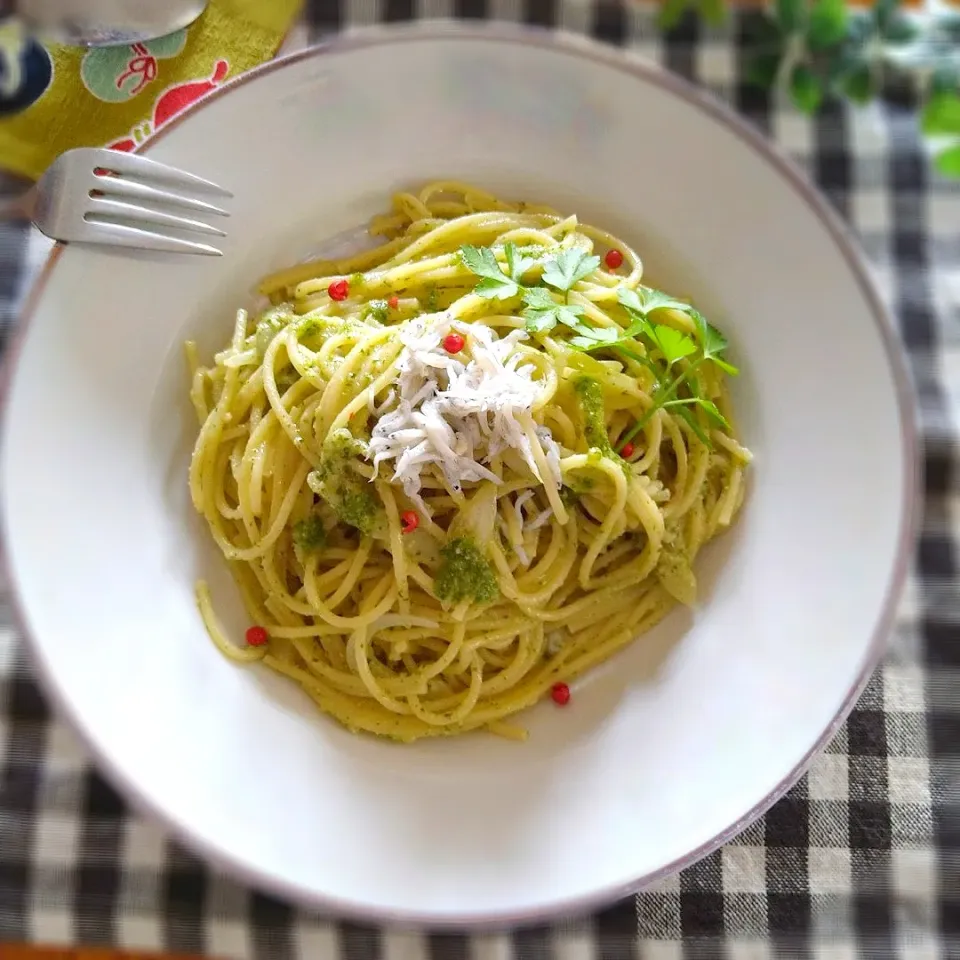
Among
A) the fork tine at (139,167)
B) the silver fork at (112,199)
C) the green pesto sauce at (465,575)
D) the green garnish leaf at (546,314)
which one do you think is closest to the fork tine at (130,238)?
the silver fork at (112,199)

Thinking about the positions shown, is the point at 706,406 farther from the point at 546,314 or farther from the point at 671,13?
the point at 671,13

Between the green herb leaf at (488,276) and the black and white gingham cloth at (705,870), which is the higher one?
the green herb leaf at (488,276)

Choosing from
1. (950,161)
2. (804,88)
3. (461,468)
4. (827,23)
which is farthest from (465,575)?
(827,23)

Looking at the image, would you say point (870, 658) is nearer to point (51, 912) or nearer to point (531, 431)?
point (531, 431)

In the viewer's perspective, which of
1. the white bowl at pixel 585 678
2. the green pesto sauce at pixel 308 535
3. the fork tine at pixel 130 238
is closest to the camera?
the white bowl at pixel 585 678

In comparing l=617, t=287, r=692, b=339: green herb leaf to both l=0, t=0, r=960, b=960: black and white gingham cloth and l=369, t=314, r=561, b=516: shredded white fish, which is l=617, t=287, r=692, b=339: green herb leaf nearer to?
l=369, t=314, r=561, b=516: shredded white fish

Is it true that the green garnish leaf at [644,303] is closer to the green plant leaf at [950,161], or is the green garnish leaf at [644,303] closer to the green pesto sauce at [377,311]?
the green pesto sauce at [377,311]
